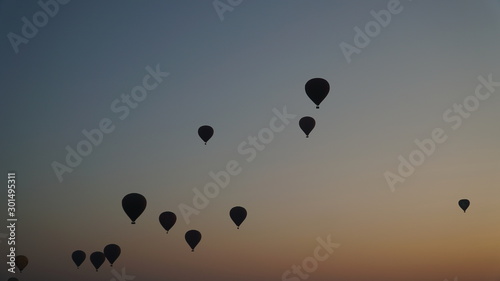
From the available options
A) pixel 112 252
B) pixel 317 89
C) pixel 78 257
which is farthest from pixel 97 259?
pixel 317 89

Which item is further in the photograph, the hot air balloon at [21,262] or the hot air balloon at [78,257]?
the hot air balloon at [78,257]

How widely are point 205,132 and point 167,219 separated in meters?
7.42

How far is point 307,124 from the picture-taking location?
141ft

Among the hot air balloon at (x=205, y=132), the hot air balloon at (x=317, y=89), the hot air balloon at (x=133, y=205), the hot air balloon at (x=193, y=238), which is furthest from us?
the hot air balloon at (x=193, y=238)

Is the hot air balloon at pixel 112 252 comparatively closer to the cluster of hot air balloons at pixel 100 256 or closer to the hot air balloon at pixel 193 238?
the cluster of hot air balloons at pixel 100 256

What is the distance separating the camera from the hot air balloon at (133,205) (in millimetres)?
37844

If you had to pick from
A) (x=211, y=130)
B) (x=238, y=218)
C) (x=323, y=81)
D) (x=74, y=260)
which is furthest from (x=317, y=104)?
(x=74, y=260)

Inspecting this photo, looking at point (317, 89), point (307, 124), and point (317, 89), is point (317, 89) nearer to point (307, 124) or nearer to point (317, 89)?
point (317, 89)

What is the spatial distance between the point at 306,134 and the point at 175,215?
1214 centimetres

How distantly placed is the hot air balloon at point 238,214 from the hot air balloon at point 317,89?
1215 centimetres

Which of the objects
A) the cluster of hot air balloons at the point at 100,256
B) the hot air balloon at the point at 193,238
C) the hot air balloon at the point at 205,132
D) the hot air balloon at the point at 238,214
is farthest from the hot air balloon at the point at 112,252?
the hot air balloon at the point at 205,132

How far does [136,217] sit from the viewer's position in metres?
37.9

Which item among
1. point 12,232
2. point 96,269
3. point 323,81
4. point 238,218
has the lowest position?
point 12,232

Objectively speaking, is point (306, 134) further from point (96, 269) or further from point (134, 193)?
point (96, 269)
